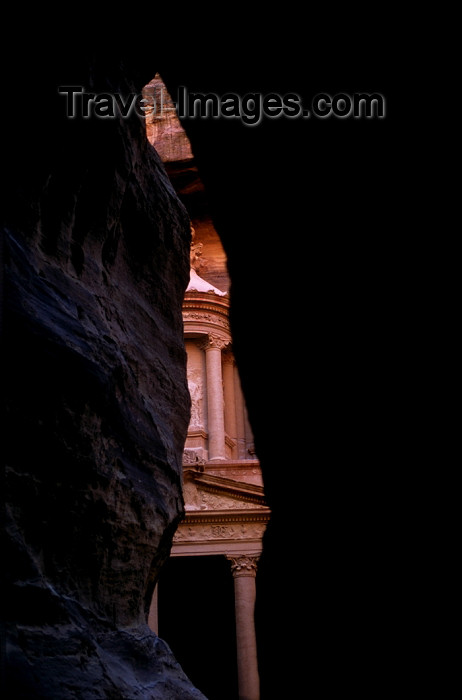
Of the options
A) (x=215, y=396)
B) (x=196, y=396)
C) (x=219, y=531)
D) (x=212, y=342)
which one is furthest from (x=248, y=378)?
(x=212, y=342)

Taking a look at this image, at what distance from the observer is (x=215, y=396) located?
24500mm

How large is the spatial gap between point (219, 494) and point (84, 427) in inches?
561

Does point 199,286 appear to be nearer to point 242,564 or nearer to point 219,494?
point 219,494

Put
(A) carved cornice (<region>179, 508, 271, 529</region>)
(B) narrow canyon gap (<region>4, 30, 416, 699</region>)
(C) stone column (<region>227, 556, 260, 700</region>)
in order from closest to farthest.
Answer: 1. (B) narrow canyon gap (<region>4, 30, 416, 699</region>)
2. (C) stone column (<region>227, 556, 260, 700</region>)
3. (A) carved cornice (<region>179, 508, 271, 529</region>)

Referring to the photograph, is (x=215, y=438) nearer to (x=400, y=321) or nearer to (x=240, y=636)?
(x=240, y=636)

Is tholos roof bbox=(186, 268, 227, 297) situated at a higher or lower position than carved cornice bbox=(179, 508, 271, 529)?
higher

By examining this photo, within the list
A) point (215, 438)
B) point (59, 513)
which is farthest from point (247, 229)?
point (215, 438)

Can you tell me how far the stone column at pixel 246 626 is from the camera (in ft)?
51.5

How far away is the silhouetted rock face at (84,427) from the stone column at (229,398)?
21.0m

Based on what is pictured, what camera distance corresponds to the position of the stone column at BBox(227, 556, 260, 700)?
51.5 ft

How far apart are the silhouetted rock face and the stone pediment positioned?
12.3 metres

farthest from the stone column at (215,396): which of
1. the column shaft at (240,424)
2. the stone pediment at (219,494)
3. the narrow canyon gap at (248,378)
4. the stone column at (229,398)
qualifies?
the narrow canyon gap at (248,378)

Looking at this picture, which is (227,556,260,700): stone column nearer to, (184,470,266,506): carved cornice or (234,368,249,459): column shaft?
(184,470,266,506): carved cornice

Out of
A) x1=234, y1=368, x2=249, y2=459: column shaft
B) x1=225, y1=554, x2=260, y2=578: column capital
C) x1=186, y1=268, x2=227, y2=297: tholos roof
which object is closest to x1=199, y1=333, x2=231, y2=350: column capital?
x1=186, y1=268, x2=227, y2=297: tholos roof
